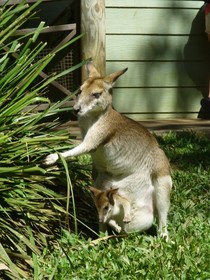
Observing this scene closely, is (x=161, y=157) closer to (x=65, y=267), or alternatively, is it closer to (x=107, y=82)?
(x=107, y=82)

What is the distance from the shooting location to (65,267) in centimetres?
452

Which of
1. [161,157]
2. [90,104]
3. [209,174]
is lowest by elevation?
[209,174]

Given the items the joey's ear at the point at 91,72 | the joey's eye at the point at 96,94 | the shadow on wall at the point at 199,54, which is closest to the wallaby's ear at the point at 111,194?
the joey's eye at the point at 96,94

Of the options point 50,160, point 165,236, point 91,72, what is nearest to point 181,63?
point 91,72

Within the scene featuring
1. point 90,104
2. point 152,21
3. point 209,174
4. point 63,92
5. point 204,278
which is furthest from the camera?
point 152,21

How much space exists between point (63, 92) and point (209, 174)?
246 cm

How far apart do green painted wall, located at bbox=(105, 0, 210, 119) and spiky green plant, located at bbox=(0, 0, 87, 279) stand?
434 cm

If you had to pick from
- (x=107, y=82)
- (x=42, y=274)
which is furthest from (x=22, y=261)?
(x=107, y=82)

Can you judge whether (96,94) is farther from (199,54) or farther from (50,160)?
(199,54)

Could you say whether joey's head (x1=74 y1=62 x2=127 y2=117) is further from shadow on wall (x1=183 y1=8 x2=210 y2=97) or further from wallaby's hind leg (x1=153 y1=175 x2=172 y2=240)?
shadow on wall (x1=183 y1=8 x2=210 y2=97)

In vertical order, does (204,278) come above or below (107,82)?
below

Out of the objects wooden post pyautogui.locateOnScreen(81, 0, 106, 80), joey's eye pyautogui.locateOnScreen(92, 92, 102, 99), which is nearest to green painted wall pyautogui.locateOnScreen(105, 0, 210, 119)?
wooden post pyautogui.locateOnScreen(81, 0, 106, 80)

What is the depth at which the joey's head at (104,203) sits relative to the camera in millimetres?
4934

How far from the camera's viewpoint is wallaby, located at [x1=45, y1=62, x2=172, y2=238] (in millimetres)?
5078
